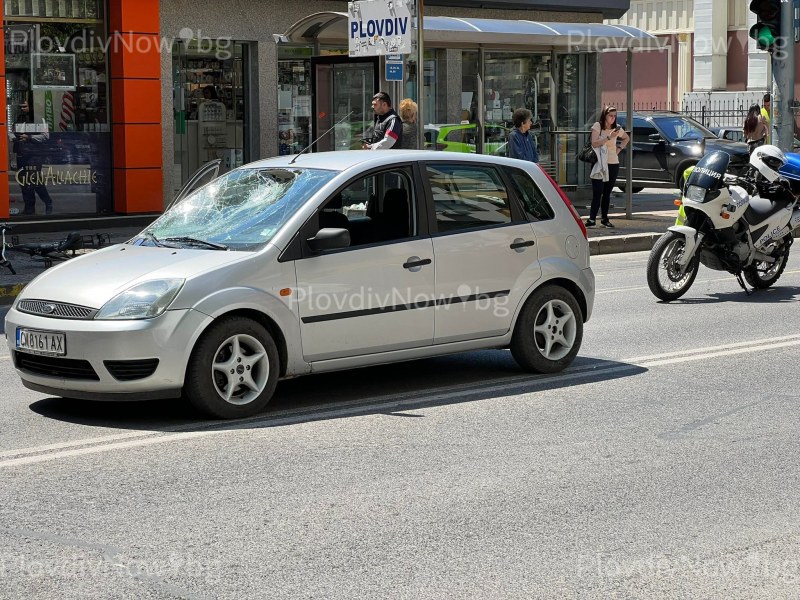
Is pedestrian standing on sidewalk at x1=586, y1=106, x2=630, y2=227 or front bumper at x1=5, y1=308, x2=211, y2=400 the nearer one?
front bumper at x1=5, y1=308, x2=211, y2=400

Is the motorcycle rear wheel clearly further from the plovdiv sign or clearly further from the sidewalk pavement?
the plovdiv sign

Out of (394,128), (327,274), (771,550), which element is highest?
(394,128)

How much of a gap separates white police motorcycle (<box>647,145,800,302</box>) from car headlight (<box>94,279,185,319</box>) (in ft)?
20.5

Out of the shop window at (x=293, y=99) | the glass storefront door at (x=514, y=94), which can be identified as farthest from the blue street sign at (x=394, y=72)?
the glass storefront door at (x=514, y=94)

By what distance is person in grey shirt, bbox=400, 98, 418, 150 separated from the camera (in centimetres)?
1619

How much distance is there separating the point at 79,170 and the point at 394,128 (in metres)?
5.56

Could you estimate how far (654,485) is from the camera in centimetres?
624

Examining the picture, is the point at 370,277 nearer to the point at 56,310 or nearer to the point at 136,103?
the point at 56,310

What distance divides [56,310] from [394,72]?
9829 millimetres

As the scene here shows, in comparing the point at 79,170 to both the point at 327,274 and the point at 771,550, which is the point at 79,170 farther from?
the point at 771,550

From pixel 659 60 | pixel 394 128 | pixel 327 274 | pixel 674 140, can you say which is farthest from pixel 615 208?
pixel 659 60

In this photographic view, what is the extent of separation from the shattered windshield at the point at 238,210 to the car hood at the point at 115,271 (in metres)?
0.16

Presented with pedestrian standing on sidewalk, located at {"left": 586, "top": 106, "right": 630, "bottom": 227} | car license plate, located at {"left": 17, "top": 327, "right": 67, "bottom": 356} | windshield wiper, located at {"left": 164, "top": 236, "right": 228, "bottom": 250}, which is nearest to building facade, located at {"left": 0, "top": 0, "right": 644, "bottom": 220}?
pedestrian standing on sidewalk, located at {"left": 586, "top": 106, "right": 630, "bottom": 227}

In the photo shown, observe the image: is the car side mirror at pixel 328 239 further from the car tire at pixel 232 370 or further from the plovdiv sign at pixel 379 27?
the plovdiv sign at pixel 379 27
